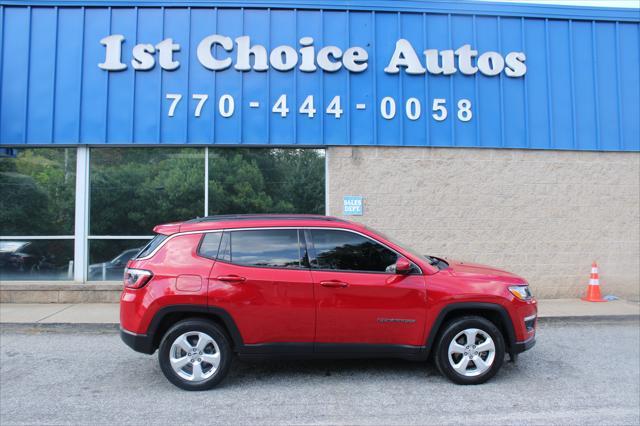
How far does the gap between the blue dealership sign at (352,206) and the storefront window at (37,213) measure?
546cm

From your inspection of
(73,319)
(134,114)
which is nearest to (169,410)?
(73,319)

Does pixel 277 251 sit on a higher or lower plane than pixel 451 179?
lower

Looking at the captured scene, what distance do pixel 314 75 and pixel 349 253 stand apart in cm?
552

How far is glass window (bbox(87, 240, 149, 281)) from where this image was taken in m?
9.22

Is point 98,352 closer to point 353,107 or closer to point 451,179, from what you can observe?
point 353,107

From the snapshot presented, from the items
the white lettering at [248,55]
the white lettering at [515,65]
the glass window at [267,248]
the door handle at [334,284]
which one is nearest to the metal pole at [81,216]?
the white lettering at [248,55]

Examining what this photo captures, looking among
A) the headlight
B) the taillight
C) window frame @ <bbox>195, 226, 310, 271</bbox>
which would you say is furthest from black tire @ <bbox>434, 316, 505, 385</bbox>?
the taillight

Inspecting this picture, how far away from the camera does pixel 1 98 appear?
29.9 feet

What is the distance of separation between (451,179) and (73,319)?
7.38m

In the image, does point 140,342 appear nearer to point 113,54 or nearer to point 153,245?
point 153,245

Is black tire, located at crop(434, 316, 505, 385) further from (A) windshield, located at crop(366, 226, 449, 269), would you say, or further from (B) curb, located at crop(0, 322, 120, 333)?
(B) curb, located at crop(0, 322, 120, 333)

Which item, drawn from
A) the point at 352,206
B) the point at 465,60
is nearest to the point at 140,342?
the point at 352,206

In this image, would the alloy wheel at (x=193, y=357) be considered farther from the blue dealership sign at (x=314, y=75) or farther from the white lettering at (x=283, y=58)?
the white lettering at (x=283, y=58)

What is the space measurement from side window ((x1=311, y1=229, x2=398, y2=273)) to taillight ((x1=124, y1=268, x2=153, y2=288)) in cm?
173
